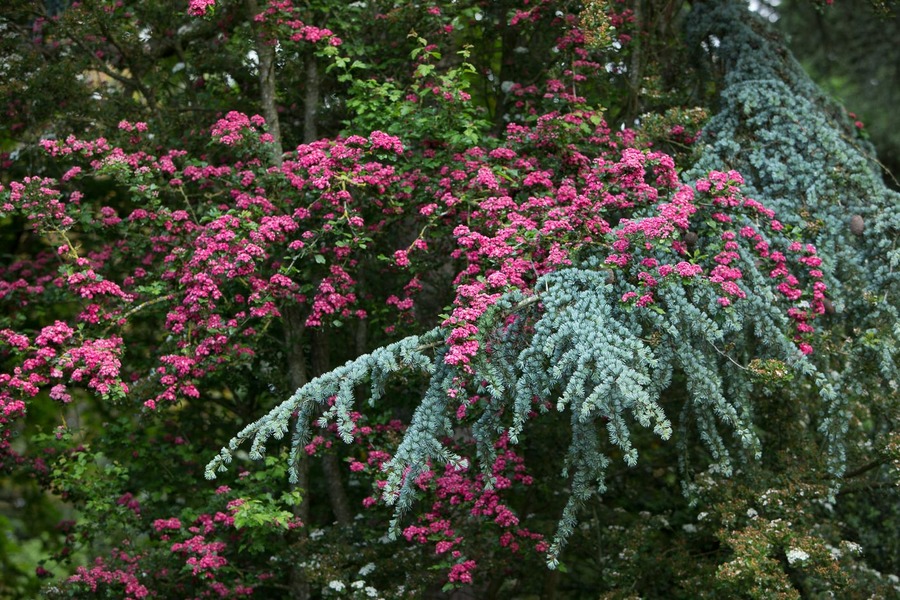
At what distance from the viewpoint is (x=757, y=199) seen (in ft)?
21.6

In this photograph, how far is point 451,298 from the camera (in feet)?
26.2

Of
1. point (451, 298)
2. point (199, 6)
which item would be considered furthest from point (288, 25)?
point (451, 298)

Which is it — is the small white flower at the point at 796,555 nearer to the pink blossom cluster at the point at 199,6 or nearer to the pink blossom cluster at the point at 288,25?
the pink blossom cluster at the point at 288,25

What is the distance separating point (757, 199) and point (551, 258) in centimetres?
164

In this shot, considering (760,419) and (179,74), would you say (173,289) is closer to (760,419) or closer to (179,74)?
(179,74)

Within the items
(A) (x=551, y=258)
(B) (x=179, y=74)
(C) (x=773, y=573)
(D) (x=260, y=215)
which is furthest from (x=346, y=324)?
(C) (x=773, y=573)

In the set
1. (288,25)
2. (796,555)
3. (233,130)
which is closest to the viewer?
(796,555)

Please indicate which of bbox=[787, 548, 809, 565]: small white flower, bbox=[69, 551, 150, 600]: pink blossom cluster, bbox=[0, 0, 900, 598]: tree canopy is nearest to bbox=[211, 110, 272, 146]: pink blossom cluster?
bbox=[0, 0, 900, 598]: tree canopy

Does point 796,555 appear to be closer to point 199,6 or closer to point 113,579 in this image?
point 113,579

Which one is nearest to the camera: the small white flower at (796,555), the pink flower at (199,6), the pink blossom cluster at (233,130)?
the small white flower at (796,555)

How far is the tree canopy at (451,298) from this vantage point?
5480mm

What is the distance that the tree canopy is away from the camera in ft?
18.0

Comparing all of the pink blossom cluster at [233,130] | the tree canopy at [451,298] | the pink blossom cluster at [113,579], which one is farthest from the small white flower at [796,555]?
the pink blossom cluster at [233,130]

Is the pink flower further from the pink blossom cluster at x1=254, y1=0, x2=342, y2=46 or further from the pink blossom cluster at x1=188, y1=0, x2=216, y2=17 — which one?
the pink blossom cluster at x1=254, y1=0, x2=342, y2=46
